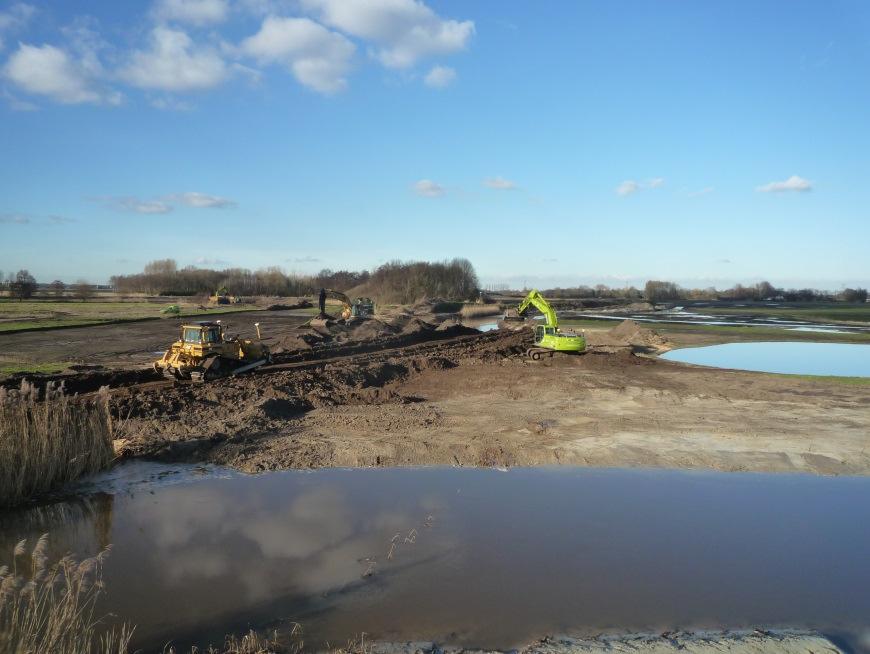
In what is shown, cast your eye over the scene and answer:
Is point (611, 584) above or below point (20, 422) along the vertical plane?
below

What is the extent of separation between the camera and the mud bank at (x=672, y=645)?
21.1ft

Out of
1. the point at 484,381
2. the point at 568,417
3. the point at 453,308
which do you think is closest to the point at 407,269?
the point at 453,308

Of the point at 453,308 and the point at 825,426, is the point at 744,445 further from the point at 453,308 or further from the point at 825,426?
the point at 453,308

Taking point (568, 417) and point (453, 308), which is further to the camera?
point (453, 308)

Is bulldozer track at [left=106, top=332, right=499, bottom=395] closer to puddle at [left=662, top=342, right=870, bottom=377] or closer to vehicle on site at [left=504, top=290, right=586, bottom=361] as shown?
vehicle on site at [left=504, top=290, right=586, bottom=361]

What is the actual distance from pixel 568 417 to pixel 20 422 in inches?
498

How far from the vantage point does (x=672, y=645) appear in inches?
258

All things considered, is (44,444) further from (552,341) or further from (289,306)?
(289,306)

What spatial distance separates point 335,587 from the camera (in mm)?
7887

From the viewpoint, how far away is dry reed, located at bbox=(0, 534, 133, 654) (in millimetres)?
5127

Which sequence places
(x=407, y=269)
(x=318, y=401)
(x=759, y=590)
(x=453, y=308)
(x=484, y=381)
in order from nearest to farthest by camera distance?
(x=759, y=590) < (x=318, y=401) < (x=484, y=381) < (x=453, y=308) < (x=407, y=269)

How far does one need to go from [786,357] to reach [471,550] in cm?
3179

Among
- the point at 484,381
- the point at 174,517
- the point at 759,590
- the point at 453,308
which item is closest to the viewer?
the point at 759,590

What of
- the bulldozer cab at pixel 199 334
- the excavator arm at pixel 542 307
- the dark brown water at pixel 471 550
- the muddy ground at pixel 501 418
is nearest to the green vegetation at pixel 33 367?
the bulldozer cab at pixel 199 334
